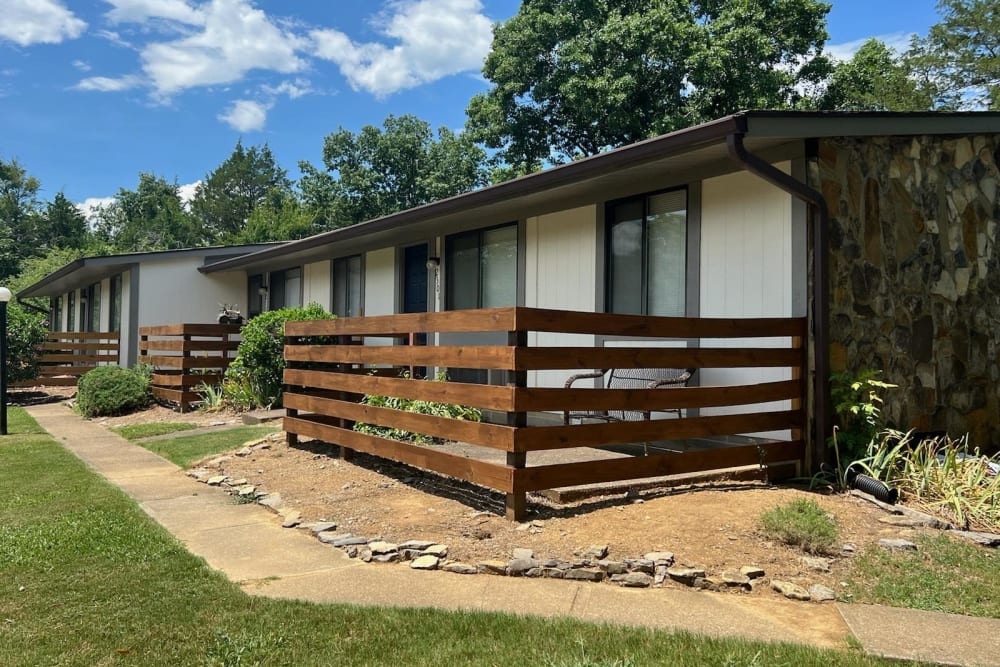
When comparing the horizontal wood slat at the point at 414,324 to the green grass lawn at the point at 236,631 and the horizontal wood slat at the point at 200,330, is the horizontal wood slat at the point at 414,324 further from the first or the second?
the horizontal wood slat at the point at 200,330

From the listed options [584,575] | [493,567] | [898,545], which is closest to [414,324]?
[493,567]

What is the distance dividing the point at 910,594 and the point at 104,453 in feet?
26.2

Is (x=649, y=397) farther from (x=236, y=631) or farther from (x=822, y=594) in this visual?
(x=236, y=631)

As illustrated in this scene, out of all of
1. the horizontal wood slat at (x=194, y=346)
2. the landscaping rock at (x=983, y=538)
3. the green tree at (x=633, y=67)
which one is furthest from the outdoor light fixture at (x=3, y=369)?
the green tree at (x=633, y=67)

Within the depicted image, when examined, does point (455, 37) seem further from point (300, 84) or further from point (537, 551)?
point (537, 551)

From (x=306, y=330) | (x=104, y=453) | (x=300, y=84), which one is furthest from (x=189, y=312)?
(x=300, y=84)

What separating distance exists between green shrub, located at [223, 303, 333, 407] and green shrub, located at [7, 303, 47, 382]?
26.8 ft

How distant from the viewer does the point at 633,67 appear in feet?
70.1

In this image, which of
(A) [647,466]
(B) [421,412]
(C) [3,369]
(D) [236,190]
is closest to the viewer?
(A) [647,466]

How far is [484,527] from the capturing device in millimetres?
4715

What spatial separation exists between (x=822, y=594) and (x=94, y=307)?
22.0 metres

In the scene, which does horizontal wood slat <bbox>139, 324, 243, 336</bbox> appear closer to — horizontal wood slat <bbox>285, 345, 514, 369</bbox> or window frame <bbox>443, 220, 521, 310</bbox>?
window frame <bbox>443, 220, 521, 310</bbox>

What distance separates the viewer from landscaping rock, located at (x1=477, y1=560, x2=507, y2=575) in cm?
393

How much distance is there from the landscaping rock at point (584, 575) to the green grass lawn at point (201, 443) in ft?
16.1
